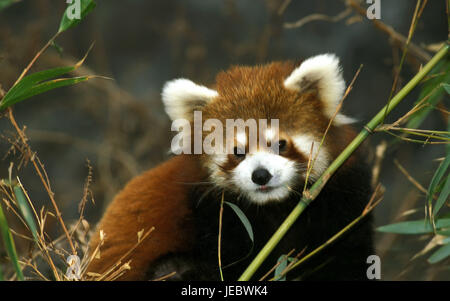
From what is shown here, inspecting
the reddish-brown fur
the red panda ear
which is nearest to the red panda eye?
the reddish-brown fur

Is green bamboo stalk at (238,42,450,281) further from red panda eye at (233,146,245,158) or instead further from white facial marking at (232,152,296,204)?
red panda eye at (233,146,245,158)

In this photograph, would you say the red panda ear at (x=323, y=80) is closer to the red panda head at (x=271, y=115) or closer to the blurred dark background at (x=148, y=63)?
the red panda head at (x=271, y=115)

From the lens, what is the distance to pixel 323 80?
2910 mm

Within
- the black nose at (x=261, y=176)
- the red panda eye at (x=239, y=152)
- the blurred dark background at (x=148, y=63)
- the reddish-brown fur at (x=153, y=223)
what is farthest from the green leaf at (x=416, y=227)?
the blurred dark background at (x=148, y=63)

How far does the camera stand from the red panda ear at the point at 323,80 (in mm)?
2852

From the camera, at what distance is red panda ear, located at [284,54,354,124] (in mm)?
2852

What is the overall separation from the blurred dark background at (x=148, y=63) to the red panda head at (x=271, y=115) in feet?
7.16

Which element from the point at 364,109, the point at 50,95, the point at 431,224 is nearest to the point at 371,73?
the point at 364,109

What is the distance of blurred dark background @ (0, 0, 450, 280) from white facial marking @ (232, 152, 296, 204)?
2480mm

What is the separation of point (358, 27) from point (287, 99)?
2948 mm

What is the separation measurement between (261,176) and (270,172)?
5 cm

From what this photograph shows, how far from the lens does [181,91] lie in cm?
301

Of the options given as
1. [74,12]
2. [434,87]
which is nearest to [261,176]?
[74,12]

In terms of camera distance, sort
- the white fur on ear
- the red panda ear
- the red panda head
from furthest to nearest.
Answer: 1. the white fur on ear
2. the red panda ear
3. the red panda head
